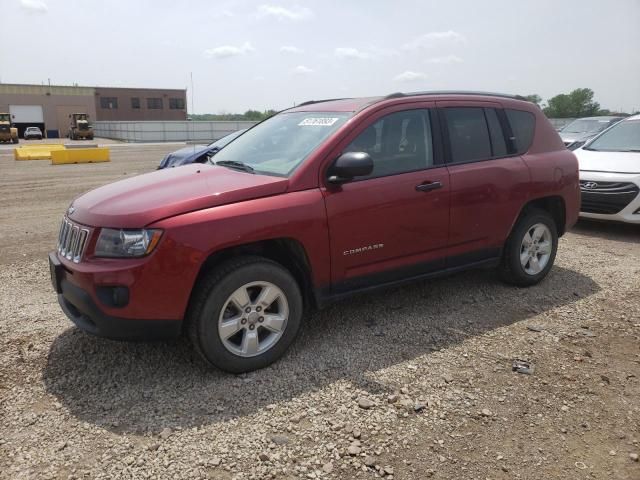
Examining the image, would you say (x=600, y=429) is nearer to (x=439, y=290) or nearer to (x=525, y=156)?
(x=439, y=290)

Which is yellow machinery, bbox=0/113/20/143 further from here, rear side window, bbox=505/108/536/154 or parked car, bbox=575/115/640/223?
rear side window, bbox=505/108/536/154

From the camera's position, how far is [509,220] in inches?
185

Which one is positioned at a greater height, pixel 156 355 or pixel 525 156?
pixel 525 156

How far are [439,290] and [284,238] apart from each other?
2.18m

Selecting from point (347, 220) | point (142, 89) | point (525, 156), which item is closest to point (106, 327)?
point (347, 220)

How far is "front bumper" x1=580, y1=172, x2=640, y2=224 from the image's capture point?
279 inches

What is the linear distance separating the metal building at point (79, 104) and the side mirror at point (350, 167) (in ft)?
226

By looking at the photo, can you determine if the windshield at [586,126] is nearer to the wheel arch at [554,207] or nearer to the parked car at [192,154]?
the parked car at [192,154]

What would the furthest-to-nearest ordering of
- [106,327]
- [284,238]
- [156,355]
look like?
[156,355], [284,238], [106,327]

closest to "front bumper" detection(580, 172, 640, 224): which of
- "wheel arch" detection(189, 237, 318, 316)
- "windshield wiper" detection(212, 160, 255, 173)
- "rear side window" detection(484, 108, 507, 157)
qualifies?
"rear side window" detection(484, 108, 507, 157)

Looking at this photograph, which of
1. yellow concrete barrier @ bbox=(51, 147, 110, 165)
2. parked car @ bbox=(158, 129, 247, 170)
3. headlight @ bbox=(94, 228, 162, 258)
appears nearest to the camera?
headlight @ bbox=(94, 228, 162, 258)

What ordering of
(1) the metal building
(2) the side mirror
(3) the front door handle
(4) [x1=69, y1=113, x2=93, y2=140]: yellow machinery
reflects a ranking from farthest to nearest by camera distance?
(1) the metal building, (4) [x1=69, y1=113, x2=93, y2=140]: yellow machinery, (3) the front door handle, (2) the side mirror

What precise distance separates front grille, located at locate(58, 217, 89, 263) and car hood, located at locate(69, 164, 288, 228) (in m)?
0.06

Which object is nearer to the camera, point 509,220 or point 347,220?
point 347,220
